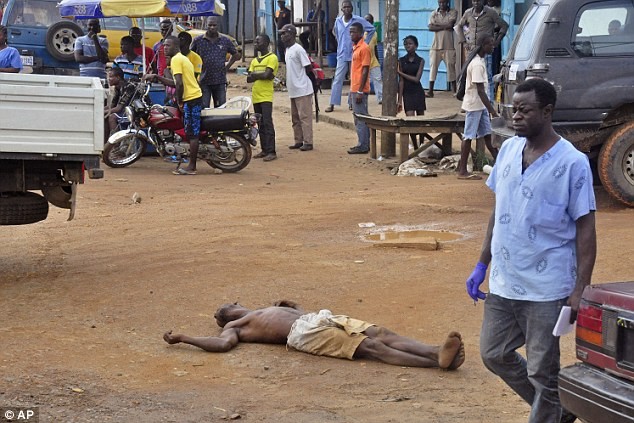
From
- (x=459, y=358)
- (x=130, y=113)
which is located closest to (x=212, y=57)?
(x=130, y=113)

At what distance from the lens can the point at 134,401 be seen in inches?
213

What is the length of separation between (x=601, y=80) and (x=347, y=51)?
8447 millimetres

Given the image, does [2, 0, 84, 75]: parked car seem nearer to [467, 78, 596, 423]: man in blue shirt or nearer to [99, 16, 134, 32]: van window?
[99, 16, 134, 32]: van window

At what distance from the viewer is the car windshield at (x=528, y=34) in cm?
1071

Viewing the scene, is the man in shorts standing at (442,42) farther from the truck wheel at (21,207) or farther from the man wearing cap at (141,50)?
the truck wheel at (21,207)

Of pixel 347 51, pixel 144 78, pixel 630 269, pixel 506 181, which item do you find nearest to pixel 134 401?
pixel 506 181

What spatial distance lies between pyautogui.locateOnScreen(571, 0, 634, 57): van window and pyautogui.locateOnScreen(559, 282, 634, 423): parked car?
688 centimetres

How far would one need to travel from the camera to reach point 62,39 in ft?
60.1

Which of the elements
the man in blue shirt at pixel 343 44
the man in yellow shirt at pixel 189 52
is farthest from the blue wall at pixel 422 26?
the man in yellow shirt at pixel 189 52

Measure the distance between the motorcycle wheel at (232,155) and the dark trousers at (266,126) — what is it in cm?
105

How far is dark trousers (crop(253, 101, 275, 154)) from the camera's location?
49.9 feet

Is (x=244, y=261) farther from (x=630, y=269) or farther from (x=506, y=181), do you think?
(x=506, y=181)

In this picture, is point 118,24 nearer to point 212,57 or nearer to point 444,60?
point 444,60

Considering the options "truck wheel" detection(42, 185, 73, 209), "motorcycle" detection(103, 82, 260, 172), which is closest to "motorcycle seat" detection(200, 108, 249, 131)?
"motorcycle" detection(103, 82, 260, 172)
